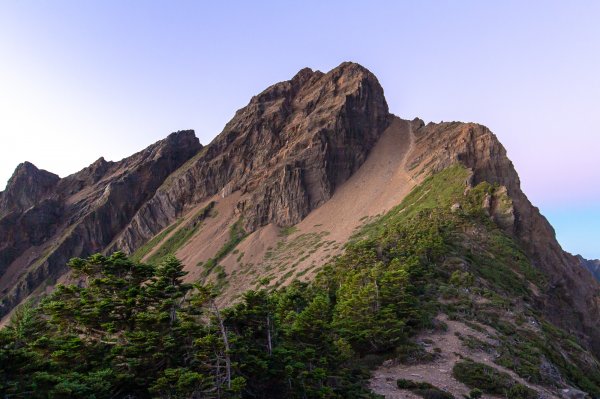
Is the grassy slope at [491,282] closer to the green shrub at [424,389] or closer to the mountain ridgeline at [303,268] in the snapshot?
the mountain ridgeline at [303,268]

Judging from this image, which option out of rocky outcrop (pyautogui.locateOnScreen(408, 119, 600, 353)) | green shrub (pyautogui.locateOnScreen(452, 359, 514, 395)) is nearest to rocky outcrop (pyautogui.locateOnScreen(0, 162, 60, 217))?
rocky outcrop (pyautogui.locateOnScreen(408, 119, 600, 353))

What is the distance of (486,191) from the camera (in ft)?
180

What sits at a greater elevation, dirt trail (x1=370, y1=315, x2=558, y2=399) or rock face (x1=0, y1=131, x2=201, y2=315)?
rock face (x1=0, y1=131, x2=201, y2=315)

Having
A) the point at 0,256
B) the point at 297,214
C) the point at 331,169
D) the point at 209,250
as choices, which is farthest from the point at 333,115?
the point at 0,256

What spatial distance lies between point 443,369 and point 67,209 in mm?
142502

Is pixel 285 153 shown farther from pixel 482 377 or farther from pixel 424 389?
pixel 424 389

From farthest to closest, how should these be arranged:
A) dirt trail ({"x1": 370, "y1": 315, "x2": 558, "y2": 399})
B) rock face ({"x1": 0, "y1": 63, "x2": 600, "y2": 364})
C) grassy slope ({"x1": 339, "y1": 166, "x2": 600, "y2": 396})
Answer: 1. rock face ({"x1": 0, "y1": 63, "x2": 600, "y2": 364})
2. grassy slope ({"x1": 339, "y1": 166, "x2": 600, "y2": 396})
3. dirt trail ({"x1": 370, "y1": 315, "x2": 558, "y2": 399})

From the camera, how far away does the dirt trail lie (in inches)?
838

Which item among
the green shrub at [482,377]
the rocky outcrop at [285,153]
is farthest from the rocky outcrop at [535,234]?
the rocky outcrop at [285,153]

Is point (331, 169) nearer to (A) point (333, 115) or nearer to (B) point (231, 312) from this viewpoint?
(A) point (333, 115)

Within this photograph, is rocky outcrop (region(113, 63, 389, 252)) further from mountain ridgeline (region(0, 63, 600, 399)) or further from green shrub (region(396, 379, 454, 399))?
green shrub (region(396, 379, 454, 399))

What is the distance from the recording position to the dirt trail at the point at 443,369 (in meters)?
21.3

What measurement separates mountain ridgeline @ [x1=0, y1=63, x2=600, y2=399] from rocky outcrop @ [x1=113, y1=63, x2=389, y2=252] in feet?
1.69

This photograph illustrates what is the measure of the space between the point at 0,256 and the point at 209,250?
260 feet
